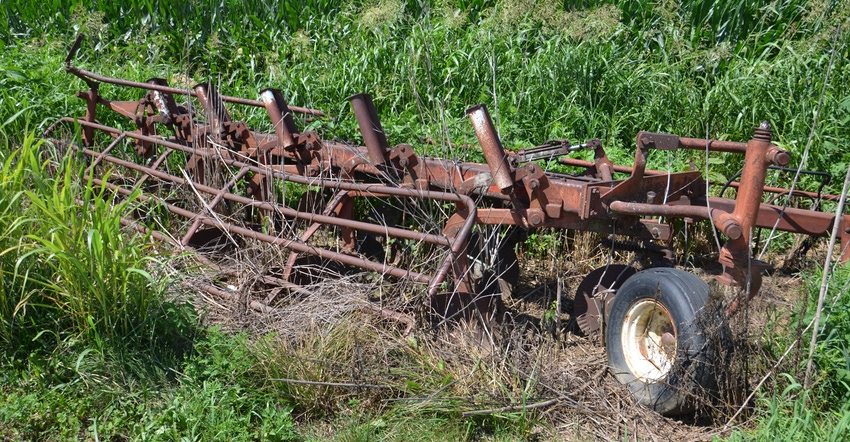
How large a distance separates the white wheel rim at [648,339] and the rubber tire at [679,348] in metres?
0.04

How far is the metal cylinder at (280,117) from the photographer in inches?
218

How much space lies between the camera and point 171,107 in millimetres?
6453

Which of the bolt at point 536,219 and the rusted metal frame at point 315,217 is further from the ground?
the rusted metal frame at point 315,217

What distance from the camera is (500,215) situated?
472 centimetres

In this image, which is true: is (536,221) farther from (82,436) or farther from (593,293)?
(82,436)

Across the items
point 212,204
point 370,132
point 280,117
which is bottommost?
point 212,204

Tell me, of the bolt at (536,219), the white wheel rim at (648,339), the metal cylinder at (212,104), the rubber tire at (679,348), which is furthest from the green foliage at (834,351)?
the metal cylinder at (212,104)

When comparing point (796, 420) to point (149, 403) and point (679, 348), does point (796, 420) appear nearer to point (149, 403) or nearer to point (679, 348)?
point (679, 348)

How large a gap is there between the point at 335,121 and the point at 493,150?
3.24 metres

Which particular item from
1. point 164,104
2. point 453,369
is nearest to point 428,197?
point 453,369

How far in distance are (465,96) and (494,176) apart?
4043mm

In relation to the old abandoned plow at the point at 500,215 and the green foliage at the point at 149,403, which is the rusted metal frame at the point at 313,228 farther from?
the green foliage at the point at 149,403

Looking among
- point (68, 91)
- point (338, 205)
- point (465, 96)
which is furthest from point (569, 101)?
point (68, 91)

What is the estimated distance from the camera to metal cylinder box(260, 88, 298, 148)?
5539 millimetres
